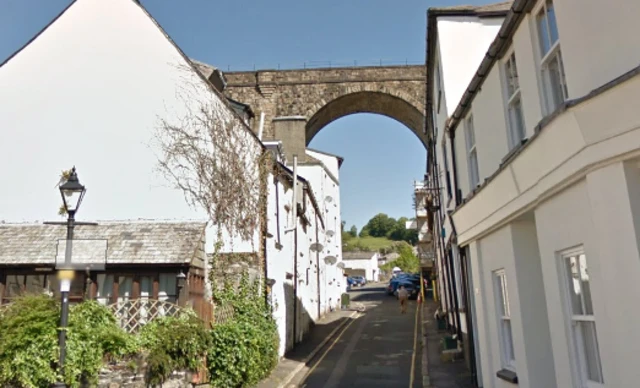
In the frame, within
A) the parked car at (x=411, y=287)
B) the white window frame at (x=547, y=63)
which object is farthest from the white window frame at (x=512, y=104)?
the parked car at (x=411, y=287)

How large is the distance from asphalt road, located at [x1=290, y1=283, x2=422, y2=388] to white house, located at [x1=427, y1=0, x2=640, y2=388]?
13.2ft

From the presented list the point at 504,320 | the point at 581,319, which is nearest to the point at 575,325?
the point at 581,319

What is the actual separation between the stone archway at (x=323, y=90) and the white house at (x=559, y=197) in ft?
78.0

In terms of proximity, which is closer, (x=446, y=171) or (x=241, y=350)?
(x=241, y=350)

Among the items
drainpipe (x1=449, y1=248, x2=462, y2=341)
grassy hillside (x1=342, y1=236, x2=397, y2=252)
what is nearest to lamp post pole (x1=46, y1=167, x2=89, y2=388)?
drainpipe (x1=449, y1=248, x2=462, y2=341)

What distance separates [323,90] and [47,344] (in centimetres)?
2677

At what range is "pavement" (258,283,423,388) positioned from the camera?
1144 cm

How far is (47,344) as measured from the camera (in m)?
7.64

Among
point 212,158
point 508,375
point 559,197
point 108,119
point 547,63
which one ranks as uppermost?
point 108,119

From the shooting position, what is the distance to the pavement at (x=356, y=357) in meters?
11.4

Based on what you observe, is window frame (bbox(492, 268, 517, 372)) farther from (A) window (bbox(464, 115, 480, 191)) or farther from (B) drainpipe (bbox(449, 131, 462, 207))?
(B) drainpipe (bbox(449, 131, 462, 207))

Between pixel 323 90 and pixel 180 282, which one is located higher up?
pixel 323 90

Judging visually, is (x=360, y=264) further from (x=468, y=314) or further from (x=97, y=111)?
(x=468, y=314)

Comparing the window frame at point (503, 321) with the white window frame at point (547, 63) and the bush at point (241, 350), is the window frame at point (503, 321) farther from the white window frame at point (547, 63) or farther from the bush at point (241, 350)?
the bush at point (241, 350)
